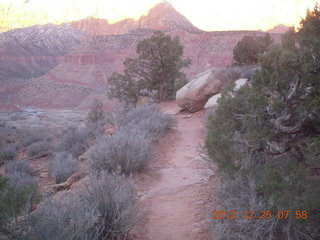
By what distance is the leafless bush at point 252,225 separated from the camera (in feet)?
9.58

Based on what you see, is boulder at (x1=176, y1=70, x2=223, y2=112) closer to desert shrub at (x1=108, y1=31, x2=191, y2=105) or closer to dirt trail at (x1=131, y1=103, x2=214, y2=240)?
dirt trail at (x1=131, y1=103, x2=214, y2=240)

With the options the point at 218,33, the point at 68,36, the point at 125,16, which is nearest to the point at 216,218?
the point at 218,33

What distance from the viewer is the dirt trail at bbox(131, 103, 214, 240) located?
4.05 metres

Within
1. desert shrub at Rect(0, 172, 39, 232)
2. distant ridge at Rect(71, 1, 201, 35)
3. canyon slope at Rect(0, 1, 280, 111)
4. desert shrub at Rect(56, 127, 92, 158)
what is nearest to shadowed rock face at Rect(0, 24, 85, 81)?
canyon slope at Rect(0, 1, 280, 111)

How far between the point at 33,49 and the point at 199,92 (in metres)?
75.3

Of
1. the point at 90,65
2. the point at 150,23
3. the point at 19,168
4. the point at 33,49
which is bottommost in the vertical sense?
the point at 19,168

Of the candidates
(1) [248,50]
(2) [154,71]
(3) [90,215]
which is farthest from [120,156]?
(1) [248,50]

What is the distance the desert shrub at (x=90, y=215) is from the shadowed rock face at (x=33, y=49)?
225ft

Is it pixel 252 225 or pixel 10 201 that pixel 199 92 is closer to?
pixel 252 225

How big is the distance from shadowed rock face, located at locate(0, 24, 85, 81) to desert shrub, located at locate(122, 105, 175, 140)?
201ft

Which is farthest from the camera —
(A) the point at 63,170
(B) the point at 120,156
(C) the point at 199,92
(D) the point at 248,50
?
A: (D) the point at 248,50

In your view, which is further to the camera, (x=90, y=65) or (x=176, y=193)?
(x=90, y=65)

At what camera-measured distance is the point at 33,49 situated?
78.7 meters

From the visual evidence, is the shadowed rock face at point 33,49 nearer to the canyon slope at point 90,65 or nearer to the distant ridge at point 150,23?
the canyon slope at point 90,65
